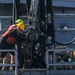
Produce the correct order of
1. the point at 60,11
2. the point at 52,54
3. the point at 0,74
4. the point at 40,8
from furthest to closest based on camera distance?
the point at 60,11 < the point at 40,8 < the point at 52,54 < the point at 0,74

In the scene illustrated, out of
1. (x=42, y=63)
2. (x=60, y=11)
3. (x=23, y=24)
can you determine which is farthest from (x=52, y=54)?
(x=60, y=11)

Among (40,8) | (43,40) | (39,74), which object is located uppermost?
(40,8)

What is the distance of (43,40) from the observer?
28.1 ft

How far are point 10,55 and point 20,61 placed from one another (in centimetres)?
29

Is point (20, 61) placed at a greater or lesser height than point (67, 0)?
lesser

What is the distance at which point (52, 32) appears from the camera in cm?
875

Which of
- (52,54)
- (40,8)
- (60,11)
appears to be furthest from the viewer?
(60,11)

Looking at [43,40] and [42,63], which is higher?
[43,40]

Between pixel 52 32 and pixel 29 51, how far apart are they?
2.80 ft

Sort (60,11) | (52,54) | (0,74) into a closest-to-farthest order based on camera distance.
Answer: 1. (0,74)
2. (52,54)
3. (60,11)

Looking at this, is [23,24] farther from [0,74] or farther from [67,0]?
[67,0]

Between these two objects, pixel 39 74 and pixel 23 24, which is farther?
pixel 23 24

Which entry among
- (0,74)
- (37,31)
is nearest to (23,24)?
(37,31)

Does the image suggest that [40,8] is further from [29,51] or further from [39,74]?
[39,74]
